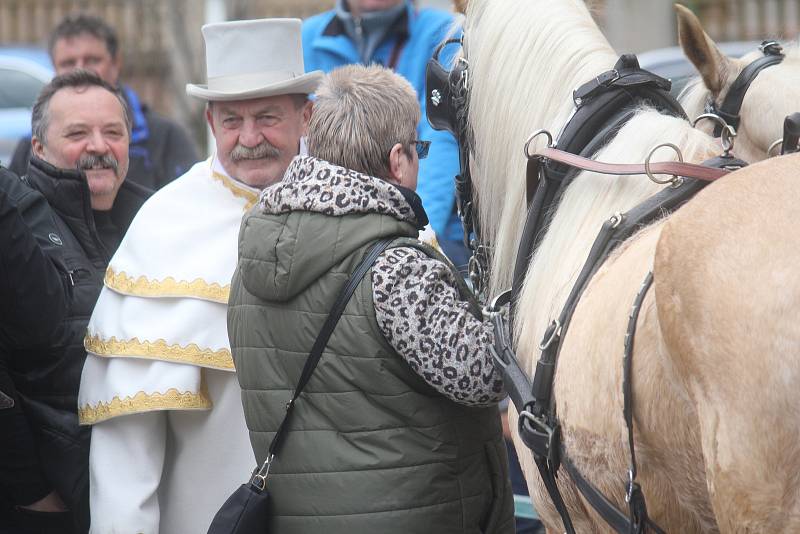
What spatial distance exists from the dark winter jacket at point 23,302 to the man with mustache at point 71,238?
0.11ft

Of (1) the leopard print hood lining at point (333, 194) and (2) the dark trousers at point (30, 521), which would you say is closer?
(1) the leopard print hood lining at point (333, 194)

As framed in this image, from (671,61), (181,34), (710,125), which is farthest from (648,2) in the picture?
(710,125)

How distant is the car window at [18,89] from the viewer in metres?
11.0

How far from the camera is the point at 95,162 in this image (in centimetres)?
344

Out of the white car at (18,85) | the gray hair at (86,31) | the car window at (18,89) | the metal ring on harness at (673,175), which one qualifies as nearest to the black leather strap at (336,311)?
the metal ring on harness at (673,175)

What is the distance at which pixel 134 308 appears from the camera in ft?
9.92

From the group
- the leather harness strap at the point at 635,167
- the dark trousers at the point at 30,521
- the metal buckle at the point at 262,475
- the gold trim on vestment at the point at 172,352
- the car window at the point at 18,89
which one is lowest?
the car window at the point at 18,89

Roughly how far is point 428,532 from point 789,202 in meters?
1.18

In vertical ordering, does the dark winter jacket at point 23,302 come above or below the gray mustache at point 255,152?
below

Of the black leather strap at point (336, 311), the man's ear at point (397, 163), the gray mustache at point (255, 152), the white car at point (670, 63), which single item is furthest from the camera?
the white car at point (670, 63)

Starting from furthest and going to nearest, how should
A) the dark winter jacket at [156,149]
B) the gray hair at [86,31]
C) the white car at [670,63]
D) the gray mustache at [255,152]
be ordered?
1. the white car at [670,63]
2. the gray hair at [86,31]
3. the dark winter jacket at [156,149]
4. the gray mustache at [255,152]

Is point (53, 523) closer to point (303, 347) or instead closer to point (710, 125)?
point (303, 347)

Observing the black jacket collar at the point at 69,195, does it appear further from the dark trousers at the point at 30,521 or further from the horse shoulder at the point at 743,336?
the horse shoulder at the point at 743,336

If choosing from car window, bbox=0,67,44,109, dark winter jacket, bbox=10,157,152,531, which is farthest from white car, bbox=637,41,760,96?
car window, bbox=0,67,44,109
